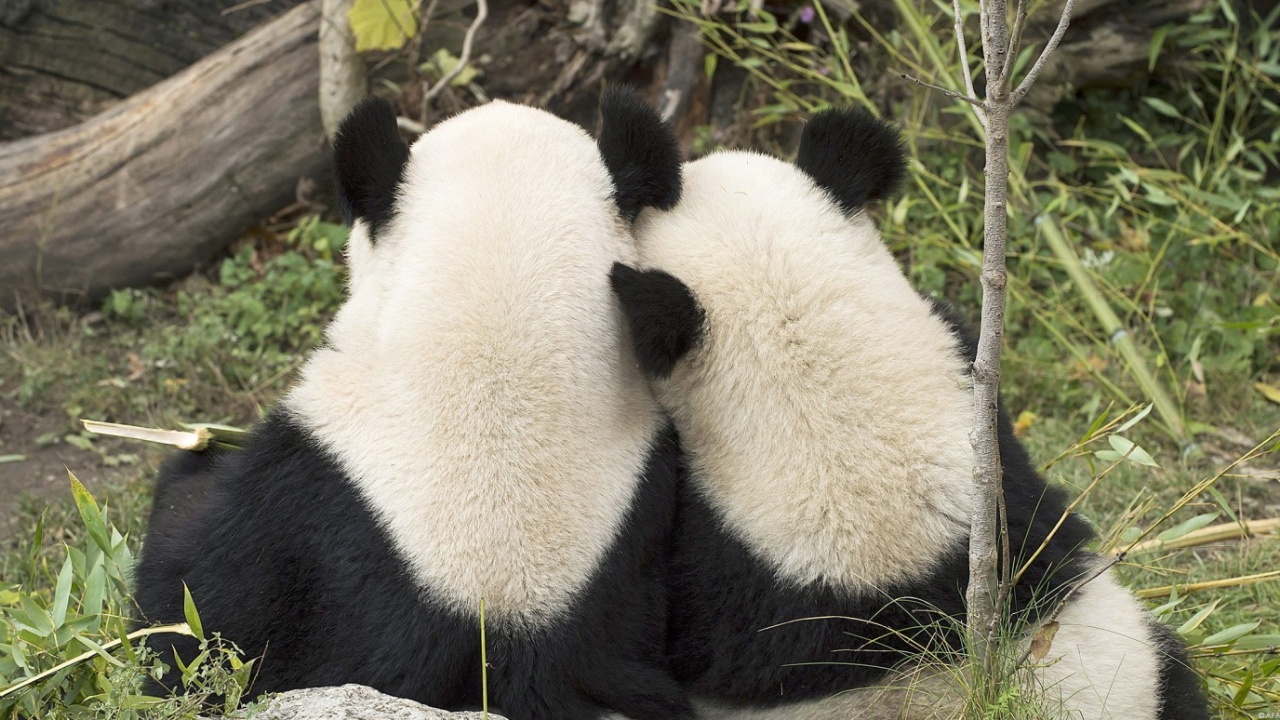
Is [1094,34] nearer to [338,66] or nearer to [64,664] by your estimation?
[338,66]

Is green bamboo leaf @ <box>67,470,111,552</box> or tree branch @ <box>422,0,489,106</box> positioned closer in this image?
green bamboo leaf @ <box>67,470,111,552</box>

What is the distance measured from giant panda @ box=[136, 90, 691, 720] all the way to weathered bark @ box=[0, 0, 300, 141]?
121 inches

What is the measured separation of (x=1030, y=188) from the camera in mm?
4375

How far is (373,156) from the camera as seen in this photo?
7.45 ft

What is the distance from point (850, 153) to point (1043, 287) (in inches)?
100

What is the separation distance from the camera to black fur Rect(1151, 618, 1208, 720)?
2.26m

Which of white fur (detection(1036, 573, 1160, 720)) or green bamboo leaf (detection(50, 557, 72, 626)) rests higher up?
white fur (detection(1036, 573, 1160, 720))

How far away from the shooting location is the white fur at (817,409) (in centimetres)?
212

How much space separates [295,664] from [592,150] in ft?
3.72

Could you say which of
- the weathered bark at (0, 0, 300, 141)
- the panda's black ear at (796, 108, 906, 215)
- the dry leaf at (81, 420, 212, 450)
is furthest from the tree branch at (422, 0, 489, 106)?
the panda's black ear at (796, 108, 906, 215)

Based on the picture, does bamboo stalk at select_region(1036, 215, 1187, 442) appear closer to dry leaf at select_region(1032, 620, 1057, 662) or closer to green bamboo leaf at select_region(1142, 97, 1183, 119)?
green bamboo leaf at select_region(1142, 97, 1183, 119)

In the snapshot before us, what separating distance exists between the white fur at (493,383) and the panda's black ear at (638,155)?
0.04 meters

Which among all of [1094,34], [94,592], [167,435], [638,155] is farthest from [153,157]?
[1094,34]

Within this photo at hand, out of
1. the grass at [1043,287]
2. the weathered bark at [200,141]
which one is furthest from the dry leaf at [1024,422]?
the weathered bark at [200,141]
